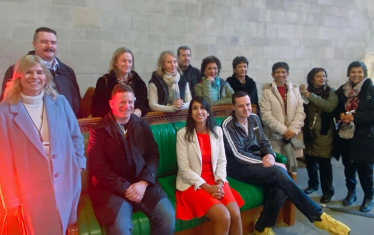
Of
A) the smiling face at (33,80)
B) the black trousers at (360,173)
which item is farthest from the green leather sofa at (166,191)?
the black trousers at (360,173)

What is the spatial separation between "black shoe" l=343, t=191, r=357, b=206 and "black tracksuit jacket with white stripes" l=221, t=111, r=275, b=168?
1.15m

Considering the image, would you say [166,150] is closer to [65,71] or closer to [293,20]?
[65,71]

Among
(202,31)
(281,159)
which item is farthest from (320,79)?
(202,31)

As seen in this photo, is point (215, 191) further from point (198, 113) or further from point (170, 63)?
point (170, 63)

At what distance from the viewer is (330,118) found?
295 centimetres

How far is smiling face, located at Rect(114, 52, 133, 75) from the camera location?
2343 millimetres

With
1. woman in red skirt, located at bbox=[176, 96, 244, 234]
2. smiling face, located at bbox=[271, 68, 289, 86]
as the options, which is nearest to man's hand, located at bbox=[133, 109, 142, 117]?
woman in red skirt, located at bbox=[176, 96, 244, 234]

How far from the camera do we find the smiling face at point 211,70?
9.51 ft

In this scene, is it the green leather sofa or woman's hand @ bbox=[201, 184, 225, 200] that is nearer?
the green leather sofa

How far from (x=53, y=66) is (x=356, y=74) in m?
2.78

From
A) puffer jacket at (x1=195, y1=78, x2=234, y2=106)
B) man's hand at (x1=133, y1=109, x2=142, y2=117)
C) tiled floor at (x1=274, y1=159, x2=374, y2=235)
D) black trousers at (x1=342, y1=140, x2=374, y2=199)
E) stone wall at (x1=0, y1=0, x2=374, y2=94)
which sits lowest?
tiled floor at (x1=274, y1=159, x2=374, y2=235)

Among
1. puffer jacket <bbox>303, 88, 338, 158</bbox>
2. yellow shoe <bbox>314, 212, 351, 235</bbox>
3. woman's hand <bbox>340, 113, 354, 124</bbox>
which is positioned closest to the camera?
yellow shoe <bbox>314, 212, 351, 235</bbox>

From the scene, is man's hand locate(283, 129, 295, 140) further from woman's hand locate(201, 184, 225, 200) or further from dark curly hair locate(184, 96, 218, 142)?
woman's hand locate(201, 184, 225, 200)

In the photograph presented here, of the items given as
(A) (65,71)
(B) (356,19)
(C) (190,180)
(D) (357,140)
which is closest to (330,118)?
(D) (357,140)
